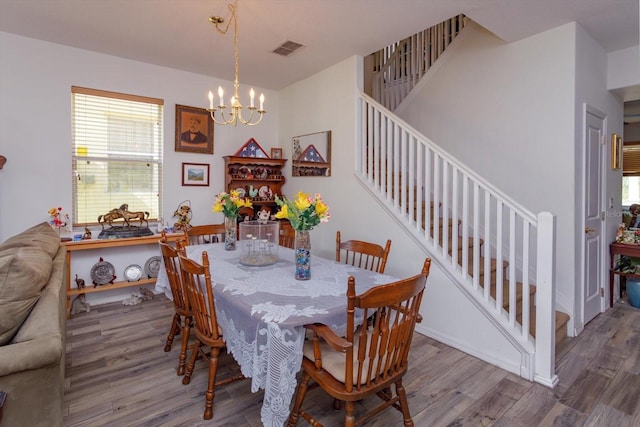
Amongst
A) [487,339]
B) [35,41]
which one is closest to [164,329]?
[487,339]

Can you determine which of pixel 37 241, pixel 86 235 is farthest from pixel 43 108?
pixel 37 241

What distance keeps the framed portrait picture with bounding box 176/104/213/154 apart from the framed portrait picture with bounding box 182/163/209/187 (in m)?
0.18

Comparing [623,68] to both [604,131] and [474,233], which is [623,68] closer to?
[604,131]

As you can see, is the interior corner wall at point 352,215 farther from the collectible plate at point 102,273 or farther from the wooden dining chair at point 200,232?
the collectible plate at point 102,273

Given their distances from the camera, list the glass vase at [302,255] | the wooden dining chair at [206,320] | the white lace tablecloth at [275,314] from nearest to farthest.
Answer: the white lace tablecloth at [275,314] → the wooden dining chair at [206,320] → the glass vase at [302,255]

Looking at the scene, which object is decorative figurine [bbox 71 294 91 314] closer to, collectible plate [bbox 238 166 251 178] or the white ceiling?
collectible plate [bbox 238 166 251 178]

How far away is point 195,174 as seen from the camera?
447cm

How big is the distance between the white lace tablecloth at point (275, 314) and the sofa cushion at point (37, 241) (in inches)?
41.2

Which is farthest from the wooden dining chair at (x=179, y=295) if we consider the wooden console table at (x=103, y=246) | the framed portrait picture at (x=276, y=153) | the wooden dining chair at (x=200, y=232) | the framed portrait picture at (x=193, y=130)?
the framed portrait picture at (x=276, y=153)

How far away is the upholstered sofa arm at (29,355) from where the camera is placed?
4.18 ft

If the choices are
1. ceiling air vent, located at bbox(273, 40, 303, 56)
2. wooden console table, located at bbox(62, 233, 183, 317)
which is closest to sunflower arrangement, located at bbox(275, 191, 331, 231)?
ceiling air vent, located at bbox(273, 40, 303, 56)

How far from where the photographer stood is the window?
3783 millimetres

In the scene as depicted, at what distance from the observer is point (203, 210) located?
459cm

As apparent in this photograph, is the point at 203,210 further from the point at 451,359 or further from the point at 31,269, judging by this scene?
the point at 451,359
